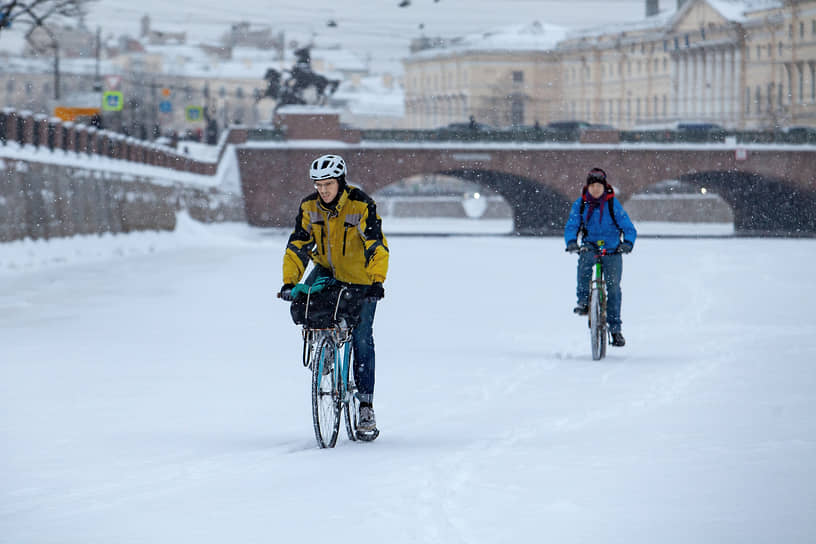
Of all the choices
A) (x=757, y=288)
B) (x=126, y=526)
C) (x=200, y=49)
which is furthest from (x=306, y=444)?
(x=200, y=49)

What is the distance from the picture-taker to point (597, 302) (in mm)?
12164

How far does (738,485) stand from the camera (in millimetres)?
6473

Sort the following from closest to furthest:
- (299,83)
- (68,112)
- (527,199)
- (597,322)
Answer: (597,322) < (68,112) < (299,83) < (527,199)

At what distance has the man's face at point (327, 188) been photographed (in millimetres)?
7199

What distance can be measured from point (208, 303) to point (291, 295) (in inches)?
452

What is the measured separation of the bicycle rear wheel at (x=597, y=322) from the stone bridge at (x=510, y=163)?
4496cm

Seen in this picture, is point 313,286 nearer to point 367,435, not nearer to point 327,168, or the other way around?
point 327,168

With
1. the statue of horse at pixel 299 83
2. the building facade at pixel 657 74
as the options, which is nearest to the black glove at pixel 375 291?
the statue of horse at pixel 299 83

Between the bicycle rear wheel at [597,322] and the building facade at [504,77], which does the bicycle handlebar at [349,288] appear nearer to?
the bicycle rear wheel at [597,322]

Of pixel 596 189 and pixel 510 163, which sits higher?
pixel 510 163

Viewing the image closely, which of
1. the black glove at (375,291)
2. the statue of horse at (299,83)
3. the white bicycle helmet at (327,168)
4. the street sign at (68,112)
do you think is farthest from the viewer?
the statue of horse at (299,83)

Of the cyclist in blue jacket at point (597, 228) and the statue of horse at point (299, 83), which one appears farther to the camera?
the statue of horse at point (299, 83)

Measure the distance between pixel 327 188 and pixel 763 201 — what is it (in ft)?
191

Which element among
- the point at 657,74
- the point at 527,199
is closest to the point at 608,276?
the point at 527,199
